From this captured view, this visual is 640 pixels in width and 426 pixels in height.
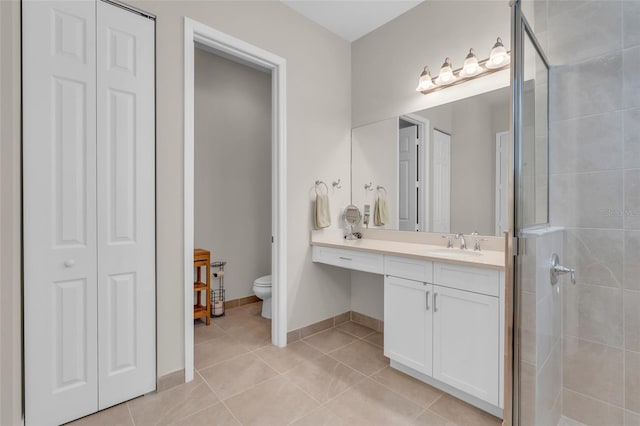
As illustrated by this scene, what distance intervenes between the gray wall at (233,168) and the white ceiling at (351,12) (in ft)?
4.14

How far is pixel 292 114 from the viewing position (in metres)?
2.59

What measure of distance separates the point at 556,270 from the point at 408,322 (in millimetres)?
891

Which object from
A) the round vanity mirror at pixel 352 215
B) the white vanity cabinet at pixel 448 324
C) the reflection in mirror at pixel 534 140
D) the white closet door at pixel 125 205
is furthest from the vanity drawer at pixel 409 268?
the white closet door at pixel 125 205

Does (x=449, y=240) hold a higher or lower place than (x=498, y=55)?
lower

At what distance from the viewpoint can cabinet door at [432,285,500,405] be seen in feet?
5.27

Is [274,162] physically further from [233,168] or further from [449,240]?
[449,240]

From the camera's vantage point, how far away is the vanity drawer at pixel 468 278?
1608 millimetres

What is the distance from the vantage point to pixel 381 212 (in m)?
2.82

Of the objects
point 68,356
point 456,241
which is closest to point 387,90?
point 456,241

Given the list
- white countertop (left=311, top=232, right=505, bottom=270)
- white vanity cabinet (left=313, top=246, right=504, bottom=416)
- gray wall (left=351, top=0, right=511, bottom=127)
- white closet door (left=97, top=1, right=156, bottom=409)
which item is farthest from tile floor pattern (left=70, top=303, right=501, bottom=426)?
gray wall (left=351, top=0, right=511, bottom=127)

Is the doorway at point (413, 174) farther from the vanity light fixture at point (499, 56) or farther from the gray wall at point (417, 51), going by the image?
the vanity light fixture at point (499, 56)

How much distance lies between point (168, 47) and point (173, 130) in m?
0.51

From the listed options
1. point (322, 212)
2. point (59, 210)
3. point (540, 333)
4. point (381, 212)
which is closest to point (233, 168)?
→ point (322, 212)

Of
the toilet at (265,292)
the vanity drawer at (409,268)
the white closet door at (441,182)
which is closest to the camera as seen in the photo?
the vanity drawer at (409,268)
